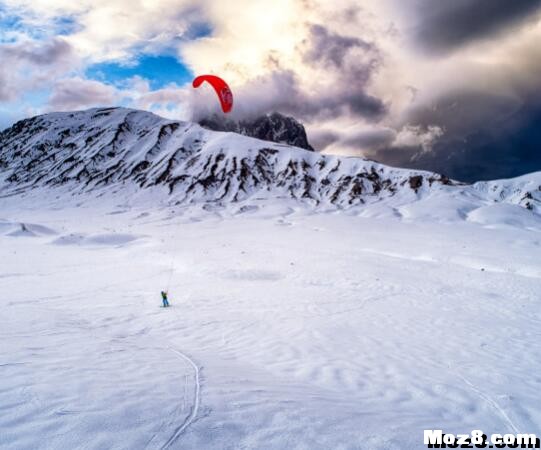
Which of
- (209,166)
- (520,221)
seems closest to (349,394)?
(520,221)

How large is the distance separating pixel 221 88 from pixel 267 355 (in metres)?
23.2

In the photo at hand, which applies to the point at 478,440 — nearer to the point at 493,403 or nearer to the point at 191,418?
the point at 493,403

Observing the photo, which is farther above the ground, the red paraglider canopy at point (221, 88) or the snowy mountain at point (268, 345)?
the red paraglider canopy at point (221, 88)

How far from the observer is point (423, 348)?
9.68 metres

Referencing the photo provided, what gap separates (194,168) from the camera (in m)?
136

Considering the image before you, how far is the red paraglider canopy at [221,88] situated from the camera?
26.2 m

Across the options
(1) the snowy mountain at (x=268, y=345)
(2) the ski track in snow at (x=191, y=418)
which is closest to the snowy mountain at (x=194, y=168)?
(1) the snowy mountain at (x=268, y=345)

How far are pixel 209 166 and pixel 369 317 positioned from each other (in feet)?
425

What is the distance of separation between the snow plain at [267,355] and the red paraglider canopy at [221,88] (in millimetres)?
12810

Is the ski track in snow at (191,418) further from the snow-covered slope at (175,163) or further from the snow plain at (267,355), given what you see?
the snow-covered slope at (175,163)

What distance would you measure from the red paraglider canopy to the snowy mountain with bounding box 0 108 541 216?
82689mm

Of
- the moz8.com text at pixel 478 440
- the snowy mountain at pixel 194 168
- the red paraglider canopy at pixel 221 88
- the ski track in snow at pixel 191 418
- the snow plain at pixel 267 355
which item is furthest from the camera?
the snowy mountain at pixel 194 168

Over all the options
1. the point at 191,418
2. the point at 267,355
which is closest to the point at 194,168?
the point at 267,355

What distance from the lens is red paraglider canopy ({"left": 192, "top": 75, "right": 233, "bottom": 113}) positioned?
26.2m
